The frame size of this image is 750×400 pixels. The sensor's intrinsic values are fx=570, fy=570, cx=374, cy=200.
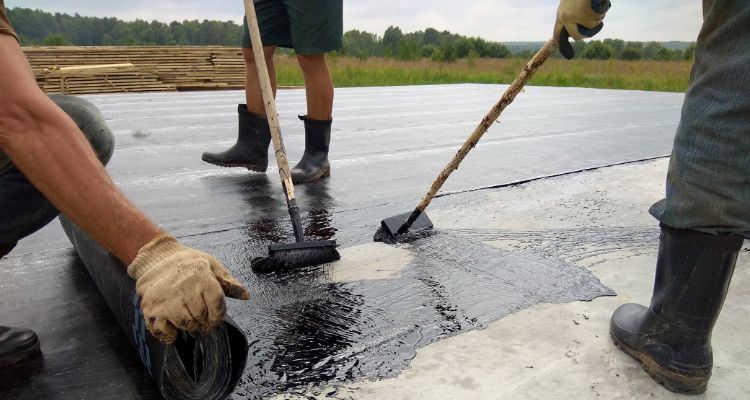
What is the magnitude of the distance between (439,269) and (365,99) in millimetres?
5920

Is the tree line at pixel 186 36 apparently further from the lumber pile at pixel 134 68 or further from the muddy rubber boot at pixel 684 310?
the muddy rubber boot at pixel 684 310

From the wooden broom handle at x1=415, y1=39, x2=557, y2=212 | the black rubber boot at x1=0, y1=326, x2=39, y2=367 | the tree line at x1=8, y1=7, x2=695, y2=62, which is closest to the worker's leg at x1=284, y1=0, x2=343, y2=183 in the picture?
the wooden broom handle at x1=415, y1=39, x2=557, y2=212

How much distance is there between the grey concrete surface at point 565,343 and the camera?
1164 mm

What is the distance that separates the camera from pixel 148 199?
258 centimetres

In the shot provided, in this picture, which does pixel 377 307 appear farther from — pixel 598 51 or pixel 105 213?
pixel 598 51

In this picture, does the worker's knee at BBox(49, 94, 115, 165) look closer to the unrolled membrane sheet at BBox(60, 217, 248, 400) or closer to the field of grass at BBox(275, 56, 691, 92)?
the unrolled membrane sheet at BBox(60, 217, 248, 400)

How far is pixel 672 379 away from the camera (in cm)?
Answer: 119

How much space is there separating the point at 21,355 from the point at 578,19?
1567mm

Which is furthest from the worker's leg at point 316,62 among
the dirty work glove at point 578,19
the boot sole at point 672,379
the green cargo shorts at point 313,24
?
the boot sole at point 672,379

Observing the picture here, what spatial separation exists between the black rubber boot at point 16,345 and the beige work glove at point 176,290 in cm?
47

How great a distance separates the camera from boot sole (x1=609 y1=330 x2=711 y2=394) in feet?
3.84

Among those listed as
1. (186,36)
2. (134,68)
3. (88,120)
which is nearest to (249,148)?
(88,120)

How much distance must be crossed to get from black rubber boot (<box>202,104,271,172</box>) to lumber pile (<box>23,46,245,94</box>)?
6324mm

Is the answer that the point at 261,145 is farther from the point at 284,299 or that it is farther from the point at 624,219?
the point at 624,219
